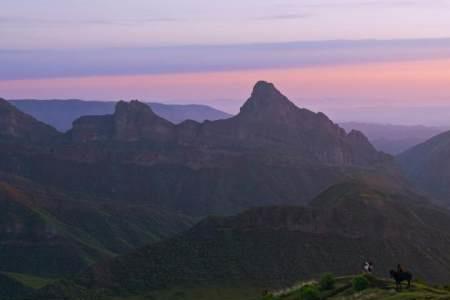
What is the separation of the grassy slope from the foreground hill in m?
70.7

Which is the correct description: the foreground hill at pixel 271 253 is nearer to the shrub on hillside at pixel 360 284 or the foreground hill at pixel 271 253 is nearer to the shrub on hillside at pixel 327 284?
the shrub on hillside at pixel 327 284

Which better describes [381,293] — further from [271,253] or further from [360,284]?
[271,253]

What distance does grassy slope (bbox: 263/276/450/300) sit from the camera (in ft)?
175

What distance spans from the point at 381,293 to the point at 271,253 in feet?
299

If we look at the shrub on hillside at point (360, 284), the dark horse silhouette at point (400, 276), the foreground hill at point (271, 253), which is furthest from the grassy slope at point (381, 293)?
the foreground hill at point (271, 253)

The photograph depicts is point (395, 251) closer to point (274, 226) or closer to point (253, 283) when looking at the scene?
point (274, 226)

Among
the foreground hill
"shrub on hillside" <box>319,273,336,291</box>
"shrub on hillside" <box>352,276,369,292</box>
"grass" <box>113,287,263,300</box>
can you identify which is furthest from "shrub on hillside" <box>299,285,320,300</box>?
the foreground hill

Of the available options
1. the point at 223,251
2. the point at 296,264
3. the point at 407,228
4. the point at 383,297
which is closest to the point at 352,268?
the point at 296,264

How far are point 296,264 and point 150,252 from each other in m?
25.1

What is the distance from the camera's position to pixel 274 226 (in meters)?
156

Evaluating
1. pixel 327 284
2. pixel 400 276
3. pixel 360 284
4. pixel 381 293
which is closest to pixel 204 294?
pixel 327 284

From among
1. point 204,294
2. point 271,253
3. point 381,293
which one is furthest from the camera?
point 271,253

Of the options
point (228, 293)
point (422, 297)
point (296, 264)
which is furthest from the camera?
point (296, 264)

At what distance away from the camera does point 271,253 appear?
148 metres
